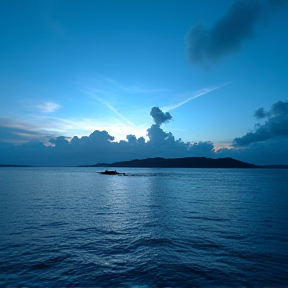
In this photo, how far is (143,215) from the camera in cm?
3219

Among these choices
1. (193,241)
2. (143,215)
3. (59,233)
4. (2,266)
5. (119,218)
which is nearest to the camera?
(2,266)

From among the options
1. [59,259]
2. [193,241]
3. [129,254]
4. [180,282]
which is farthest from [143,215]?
[180,282]

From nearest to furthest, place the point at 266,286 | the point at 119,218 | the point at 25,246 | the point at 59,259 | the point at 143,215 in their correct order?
1. the point at 266,286
2. the point at 59,259
3. the point at 25,246
4. the point at 119,218
5. the point at 143,215

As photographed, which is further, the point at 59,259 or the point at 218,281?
the point at 59,259

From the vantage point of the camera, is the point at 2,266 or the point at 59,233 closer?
the point at 2,266

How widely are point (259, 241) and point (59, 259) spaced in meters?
17.3

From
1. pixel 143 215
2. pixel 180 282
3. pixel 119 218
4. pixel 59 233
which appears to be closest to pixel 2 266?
pixel 59 233

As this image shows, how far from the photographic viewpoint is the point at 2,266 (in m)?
14.8

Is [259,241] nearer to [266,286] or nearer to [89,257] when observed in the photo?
[266,286]

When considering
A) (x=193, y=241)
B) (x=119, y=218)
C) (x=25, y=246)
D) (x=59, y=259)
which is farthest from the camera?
(x=119, y=218)

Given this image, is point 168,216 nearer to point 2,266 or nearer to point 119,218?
point 119,218

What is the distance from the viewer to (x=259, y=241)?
20422 millimetres

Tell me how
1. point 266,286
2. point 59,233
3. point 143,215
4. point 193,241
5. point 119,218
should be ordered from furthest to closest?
point 143,215
point 119,218
point 59,233
point 193,241
point 266,286

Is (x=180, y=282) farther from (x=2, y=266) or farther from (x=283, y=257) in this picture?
(x=2, y=266)
